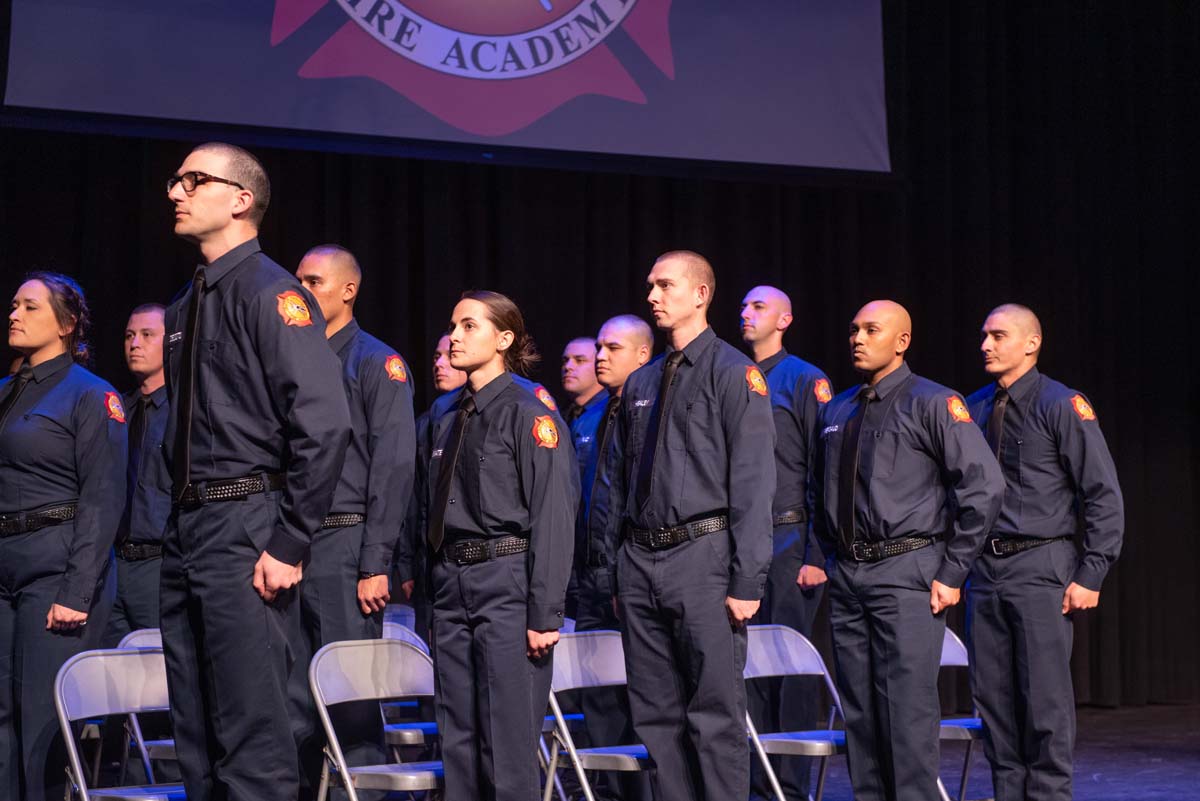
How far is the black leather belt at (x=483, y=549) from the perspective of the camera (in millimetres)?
3799

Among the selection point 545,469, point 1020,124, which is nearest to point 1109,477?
point 545,469

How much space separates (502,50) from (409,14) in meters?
0.44

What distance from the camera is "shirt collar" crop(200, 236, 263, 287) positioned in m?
3.04

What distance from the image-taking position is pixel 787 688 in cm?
502

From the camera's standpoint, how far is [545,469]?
12.6 feet

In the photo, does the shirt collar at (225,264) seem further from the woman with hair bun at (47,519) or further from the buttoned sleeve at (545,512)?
the woman with hair bun at (47,519)

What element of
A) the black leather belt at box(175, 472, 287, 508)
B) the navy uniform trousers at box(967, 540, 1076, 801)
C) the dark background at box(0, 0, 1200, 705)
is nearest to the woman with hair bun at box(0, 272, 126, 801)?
the black leather belt at box(175, 472, 287, 508)

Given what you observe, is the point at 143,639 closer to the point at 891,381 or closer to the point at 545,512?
the point at 545,512

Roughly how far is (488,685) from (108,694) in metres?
0.99

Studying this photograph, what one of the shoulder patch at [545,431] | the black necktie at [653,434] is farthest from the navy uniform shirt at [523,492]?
the black necktie at [653,434]

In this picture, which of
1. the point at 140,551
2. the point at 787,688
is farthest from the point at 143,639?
the point at 787,688

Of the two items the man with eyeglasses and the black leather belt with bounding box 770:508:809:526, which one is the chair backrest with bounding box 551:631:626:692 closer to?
the black leather belt with bounding box 770:508:809:526

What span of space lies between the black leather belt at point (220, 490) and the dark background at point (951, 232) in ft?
12.3

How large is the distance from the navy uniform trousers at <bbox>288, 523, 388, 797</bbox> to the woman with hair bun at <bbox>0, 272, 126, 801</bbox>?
0.62 meters
